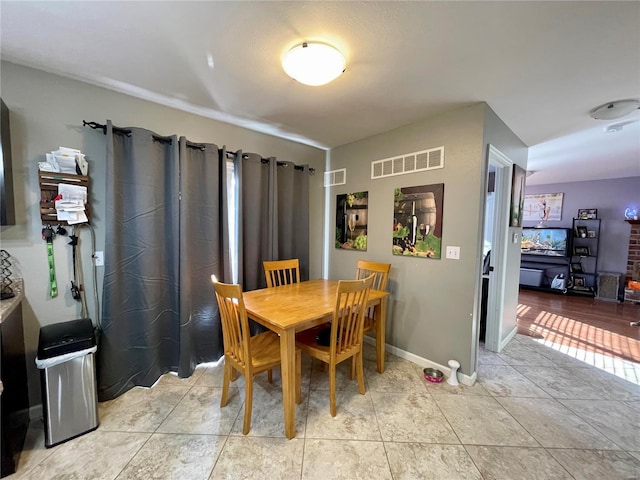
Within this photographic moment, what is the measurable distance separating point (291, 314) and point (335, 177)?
84.1 inches

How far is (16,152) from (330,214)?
9.25 ft

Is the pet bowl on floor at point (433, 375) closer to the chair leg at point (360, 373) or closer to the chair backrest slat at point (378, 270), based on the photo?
the chair leg at point (360, 373)

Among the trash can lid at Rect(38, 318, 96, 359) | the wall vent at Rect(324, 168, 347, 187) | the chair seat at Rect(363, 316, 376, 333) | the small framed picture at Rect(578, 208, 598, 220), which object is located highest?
the wall vent at Rect(324, 168, 347, 187)

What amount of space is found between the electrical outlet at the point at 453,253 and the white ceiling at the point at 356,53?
1246 millimetres

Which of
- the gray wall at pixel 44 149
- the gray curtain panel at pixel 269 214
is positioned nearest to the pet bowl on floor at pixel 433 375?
the gray curtain panel at pixel 269 214

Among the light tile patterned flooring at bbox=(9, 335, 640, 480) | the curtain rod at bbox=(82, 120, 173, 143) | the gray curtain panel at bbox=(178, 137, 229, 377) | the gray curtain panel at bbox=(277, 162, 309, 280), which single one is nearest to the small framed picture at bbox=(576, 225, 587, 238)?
the light tile patterned flooring at bbox=(9, 335, 640, 480)

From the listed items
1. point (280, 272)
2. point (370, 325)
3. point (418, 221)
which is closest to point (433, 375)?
point (370, 325)

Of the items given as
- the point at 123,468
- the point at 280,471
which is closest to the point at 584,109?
the point at 280,471

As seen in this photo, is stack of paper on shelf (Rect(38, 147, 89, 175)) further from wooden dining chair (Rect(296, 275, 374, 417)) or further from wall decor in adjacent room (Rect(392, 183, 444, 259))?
wall decor in adjacent room (Rect(392, 183, 444, 259))

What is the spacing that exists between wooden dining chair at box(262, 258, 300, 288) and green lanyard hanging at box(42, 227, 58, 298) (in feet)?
5.24

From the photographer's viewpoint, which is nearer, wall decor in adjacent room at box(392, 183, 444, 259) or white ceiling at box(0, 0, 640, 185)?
white ceiling at box(0, 0, 640, 185)

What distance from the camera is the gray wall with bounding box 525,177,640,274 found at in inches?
194

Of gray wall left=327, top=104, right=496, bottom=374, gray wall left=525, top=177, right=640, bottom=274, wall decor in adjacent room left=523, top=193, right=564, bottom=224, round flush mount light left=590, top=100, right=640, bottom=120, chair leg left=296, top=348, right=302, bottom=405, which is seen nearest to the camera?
chair leg left=296, top=348, right=302, bottom=405

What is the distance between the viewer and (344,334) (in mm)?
1924
